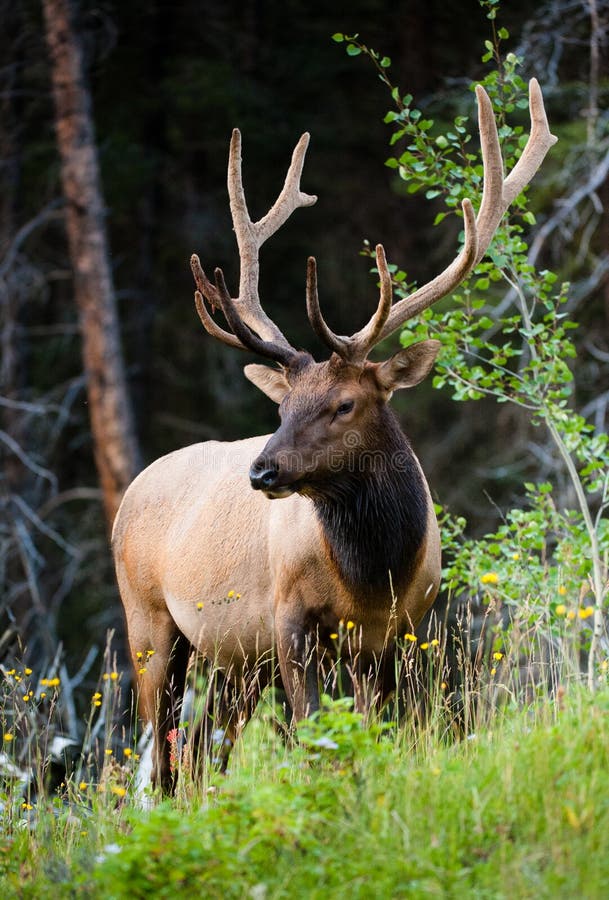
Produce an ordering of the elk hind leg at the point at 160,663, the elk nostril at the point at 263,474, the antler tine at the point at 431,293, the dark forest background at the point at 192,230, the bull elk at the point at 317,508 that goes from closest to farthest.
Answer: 1. the elk nostril at the point at 263,474
2. the bull elk at the point at 317,508
3. the antler tine at the point at 431,293
4. the elk hind leg at the point at 160,663
5. the dark forest background at the point at 192,230

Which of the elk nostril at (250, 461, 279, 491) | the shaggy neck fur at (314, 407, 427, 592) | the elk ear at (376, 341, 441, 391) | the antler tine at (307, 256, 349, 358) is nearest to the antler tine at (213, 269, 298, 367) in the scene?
the antler tine at (307, 256, 349, 358)

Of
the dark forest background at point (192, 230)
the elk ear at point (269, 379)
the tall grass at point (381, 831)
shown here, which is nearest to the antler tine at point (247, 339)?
the elk ear at point (269, 379)

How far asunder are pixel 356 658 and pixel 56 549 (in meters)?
11.2

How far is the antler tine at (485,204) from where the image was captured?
5.66 metres

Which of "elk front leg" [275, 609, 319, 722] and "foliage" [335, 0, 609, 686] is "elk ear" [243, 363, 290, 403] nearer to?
"foliage" [335, 0, 609, 686]

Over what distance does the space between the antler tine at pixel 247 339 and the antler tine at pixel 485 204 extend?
0.47 meters

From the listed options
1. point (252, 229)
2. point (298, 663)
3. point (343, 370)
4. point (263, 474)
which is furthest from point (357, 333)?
point (298, 663)

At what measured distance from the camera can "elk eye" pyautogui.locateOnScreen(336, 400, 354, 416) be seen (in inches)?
220

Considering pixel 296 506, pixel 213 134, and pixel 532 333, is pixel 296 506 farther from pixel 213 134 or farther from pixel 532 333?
pixel 213 134

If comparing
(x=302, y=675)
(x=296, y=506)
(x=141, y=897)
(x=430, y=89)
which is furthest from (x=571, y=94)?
(x=141, y=897)

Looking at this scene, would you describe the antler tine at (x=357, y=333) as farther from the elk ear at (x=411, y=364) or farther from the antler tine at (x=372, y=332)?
the elk ear at (x=411, y=364)

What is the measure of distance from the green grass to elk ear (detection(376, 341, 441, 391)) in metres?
1.96

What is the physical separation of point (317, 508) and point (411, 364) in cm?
81

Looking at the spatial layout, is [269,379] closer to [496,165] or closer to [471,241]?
[471,241]
